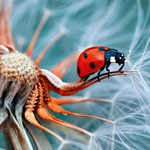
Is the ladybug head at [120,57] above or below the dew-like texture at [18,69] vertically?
above

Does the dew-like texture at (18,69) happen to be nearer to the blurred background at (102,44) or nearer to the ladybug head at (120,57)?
the blurred background at (102,44)

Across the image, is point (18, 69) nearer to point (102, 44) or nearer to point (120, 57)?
point (120, 57)

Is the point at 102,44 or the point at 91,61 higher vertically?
the point at 102,44

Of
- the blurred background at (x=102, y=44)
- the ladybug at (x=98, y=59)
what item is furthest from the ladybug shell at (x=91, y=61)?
the blurred background at (x=102, y=44)

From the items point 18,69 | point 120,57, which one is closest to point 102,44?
point 120,57

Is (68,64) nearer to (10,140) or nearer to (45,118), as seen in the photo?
(45,118)

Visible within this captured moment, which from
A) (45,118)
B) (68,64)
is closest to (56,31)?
(68,64)

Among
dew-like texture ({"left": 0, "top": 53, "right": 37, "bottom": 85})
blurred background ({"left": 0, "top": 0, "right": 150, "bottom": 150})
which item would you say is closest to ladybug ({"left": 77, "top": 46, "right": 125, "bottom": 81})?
blurred background ({"left": 0, "top": 0, "right": 150, "bottom": 150})
